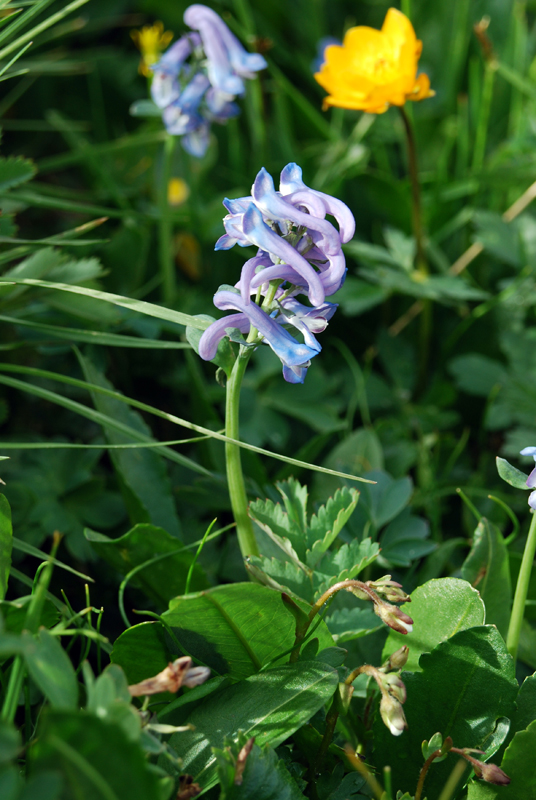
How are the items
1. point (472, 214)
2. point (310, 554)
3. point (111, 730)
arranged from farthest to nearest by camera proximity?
1. point (472, 214)
2. point (310, 554)
3. point (111, 730)

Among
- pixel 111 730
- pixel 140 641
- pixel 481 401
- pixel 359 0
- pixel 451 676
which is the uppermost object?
pixel 359 0

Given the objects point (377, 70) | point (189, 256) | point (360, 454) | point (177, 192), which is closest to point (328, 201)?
point (360, 454)

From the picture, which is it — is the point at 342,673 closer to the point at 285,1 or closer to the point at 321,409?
the point at 321,409

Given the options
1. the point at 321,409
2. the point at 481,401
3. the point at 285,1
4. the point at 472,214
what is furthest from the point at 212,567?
the point at 285,1

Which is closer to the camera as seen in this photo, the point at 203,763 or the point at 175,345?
the point at 203,763

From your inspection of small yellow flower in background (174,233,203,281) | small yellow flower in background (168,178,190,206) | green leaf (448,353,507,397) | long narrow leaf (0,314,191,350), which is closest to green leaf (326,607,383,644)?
long narrow leaf (0,314,191,350)

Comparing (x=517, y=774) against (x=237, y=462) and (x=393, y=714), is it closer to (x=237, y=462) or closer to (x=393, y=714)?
(x=393, y=714)

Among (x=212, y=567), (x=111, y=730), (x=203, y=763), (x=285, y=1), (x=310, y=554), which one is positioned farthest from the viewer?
(x=285, y=1)
